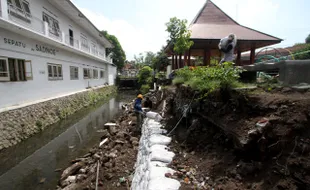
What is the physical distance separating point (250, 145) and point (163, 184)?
4.39ft

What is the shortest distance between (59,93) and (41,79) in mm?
2059

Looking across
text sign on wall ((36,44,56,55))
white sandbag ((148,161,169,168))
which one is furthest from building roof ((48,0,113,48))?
white sandbag ((148,161,169,168))

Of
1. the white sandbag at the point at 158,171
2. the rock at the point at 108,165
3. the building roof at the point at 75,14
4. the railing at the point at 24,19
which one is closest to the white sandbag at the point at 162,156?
the white sandbag at the point at 158,171

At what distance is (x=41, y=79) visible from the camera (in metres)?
8.78

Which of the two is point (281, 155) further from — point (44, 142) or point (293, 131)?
point (44, 142)

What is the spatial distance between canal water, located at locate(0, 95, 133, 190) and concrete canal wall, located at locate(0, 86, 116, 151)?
0.30m

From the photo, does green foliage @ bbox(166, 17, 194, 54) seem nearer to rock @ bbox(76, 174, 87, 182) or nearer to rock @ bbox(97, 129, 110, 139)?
rock @ bbox(97, 129, 110, 139)

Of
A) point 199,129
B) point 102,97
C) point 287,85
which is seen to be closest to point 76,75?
point 102,97

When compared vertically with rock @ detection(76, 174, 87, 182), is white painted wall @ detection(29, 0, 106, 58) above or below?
above

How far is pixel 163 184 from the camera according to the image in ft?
7.52

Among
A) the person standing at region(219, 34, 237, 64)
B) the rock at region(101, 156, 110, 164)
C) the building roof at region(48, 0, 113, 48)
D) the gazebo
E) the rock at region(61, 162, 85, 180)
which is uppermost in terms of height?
the building roof at region(48, 0, 113, 48)

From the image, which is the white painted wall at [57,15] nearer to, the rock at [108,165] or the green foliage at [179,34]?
the green foliage at [179,34]

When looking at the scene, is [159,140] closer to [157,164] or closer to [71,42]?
[157,164]

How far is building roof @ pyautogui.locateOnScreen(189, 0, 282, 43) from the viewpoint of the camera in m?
7.62
